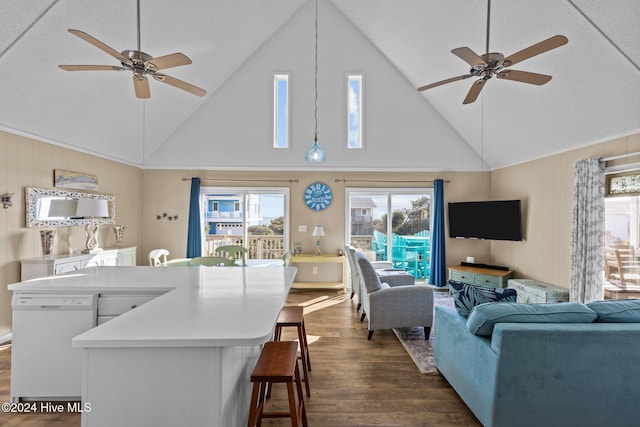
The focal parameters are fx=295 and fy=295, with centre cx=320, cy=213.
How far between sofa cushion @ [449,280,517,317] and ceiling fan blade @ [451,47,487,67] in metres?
1.79

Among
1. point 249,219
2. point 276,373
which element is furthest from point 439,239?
point 276,373

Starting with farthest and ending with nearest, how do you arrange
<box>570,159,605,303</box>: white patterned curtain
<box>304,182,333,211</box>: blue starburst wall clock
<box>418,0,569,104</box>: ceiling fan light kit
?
<box>304,182,333,211</box>: blue starburst wall clock
<box>570,159,605,303</box>: white patterned curtain
<box>418,0,569,104</box>: ceiling fan light kit

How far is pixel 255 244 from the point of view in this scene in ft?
19.9

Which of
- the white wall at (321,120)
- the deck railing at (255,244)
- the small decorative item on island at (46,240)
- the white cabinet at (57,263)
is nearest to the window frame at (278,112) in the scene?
the white wall at (321,120)

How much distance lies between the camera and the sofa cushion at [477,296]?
7.46 ft

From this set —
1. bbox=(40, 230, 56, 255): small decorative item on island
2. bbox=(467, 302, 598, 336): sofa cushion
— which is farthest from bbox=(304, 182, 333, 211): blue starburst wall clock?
bbox=(467, 302, 598, 336): sofa cushion

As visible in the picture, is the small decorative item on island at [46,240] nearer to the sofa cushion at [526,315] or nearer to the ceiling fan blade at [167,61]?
the ceiling fan blade at [167,61]

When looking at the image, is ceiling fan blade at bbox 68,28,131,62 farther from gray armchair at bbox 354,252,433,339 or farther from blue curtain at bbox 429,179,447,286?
A: blue curtain at bbox 429,179,447,286

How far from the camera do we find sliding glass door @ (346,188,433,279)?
593cm

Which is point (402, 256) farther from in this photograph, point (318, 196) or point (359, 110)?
point (359, 110)

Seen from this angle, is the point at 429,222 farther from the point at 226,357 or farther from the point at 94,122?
the point at 94,122

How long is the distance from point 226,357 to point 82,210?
342 cm

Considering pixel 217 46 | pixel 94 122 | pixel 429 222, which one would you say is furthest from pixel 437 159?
pixel 94 122

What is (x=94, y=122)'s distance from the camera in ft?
13.6
